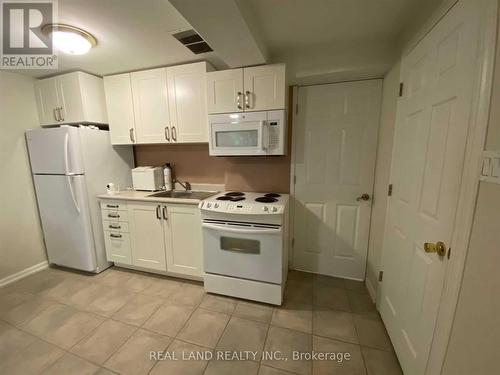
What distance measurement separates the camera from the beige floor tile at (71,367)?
1313 millimetres

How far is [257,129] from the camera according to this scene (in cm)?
191

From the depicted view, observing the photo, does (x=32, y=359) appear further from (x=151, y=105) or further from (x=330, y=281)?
(x=330, y=281)

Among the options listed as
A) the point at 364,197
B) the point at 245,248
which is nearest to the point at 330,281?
the point at 364,197

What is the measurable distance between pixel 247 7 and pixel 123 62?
5.09 feet

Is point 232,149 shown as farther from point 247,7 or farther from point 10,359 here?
point 10,359

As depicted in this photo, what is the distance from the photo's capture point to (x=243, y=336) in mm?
1572

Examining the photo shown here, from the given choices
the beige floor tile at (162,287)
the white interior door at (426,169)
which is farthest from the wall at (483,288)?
the beige floor tile at (162,287)

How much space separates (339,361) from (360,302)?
28.1 inches

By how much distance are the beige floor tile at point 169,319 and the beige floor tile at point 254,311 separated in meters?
0.44

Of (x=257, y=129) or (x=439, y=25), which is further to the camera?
(x=257, y=129)

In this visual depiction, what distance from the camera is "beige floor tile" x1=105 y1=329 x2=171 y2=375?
4.39 feet

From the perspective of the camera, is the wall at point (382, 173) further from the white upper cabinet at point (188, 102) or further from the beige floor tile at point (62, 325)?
the beige floor tile at point (62, 325)

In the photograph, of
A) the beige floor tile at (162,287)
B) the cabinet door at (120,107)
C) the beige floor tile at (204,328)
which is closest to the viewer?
the beige floor tile at (204,328)

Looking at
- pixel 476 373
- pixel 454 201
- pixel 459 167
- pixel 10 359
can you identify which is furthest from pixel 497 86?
pixel 10 359
